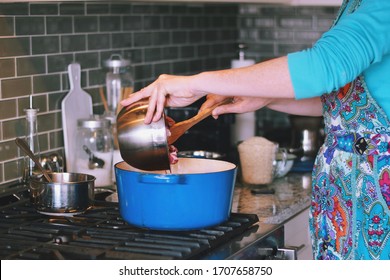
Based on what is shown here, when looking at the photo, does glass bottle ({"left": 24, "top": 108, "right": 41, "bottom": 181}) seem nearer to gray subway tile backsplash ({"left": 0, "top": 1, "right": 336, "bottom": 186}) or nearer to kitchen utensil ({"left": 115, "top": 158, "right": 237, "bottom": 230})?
gray subway tile backsplash ({"left": 0, "top": 1, "right": 336, "bottom": 186})

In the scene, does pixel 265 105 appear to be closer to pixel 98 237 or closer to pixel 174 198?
pixel 174 198

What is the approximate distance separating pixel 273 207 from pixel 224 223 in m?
0.48

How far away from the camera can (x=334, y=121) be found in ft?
7.36

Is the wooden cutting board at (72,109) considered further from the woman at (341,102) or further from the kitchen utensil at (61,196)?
the woman at (341,102)

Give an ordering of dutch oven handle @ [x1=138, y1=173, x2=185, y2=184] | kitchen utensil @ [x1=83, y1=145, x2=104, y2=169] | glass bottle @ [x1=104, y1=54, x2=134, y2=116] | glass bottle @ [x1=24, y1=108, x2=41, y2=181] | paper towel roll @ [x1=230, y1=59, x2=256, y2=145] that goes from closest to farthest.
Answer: dutch oven handle @ [x1=138, y1=173, x2=185, y2=184] < glass bottle @ [x1=24, y1=108, x2=41, y2=181] < kitchen utensil @ [x1=83, y1=145, x2=104, y2=169] < glass bottle @ [x1=104, y1=54, x2=134, y2=116] < paper towel roll @ [x1=230, y1=59, x2=256, y2=145]

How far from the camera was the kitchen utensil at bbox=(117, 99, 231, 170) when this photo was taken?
202cm

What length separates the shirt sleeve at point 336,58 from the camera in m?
1.84

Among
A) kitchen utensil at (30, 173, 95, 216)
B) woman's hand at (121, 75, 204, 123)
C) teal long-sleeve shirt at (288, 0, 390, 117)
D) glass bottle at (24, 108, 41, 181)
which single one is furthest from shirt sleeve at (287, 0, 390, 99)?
glass bottle at (24, 108, 41, 181)

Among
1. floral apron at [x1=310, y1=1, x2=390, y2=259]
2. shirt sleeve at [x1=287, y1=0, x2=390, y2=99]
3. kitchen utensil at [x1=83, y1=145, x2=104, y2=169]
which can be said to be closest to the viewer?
shirt sleeve at [x1=287, y1=0, x2=390, y2=99]

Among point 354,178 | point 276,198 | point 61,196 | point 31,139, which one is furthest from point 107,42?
point 354,178

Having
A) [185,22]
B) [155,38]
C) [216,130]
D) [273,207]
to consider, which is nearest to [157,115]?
[273,207]

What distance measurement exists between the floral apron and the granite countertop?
0.67 feet

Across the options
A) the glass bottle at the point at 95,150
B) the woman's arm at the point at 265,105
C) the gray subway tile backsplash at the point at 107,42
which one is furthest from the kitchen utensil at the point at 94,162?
the woman's arm at the point at 265,105

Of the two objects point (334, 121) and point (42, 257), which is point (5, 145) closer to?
point (42, 257)
